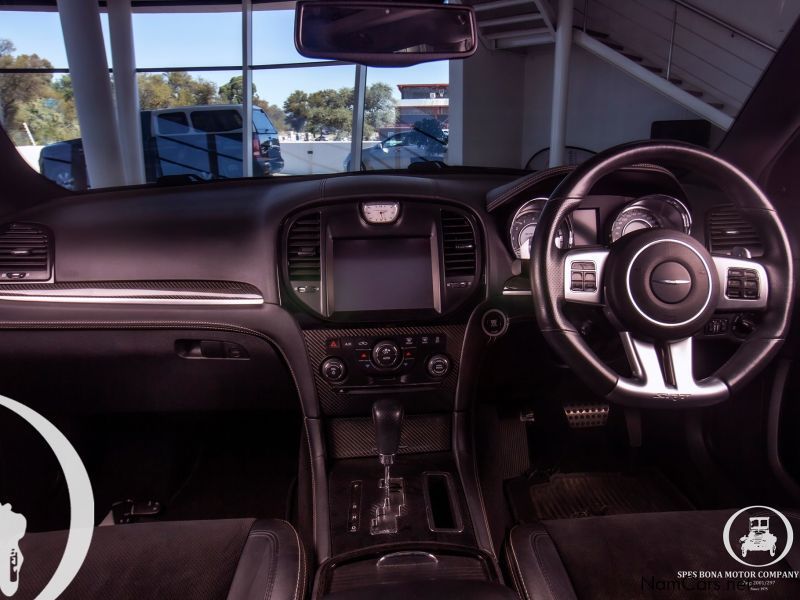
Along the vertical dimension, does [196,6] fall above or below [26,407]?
above

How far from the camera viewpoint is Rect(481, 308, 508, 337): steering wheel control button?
1.90 m

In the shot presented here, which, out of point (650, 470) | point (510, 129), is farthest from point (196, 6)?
point (650, 470)

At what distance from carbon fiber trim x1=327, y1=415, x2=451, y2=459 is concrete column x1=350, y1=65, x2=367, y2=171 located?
825 cm

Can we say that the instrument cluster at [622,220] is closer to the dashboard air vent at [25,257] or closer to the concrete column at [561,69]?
the dashboard air vent at [25,257]

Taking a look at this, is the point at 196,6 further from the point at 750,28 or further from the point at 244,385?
the point at 244,385

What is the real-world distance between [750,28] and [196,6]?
814cm

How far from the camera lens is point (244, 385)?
2.08 metres

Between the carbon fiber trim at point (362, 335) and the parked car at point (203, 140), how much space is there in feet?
26.1

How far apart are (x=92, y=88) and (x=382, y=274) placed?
665cm

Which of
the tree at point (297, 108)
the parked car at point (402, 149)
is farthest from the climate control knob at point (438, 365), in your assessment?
the tree at point (297, 108)

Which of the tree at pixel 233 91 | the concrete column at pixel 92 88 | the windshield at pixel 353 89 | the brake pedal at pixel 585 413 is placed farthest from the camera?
the tree at pixel 233 91

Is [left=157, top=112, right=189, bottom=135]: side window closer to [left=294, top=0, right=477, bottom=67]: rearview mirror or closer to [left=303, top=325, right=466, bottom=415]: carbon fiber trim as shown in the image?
[left=294, top=0, right=477, bottom=67]: rearview mirror

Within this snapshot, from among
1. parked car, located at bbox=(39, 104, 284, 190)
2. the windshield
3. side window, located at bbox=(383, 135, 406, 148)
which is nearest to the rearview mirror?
the windshield

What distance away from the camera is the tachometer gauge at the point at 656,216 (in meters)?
1.68
